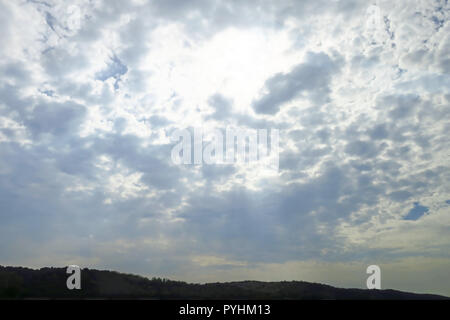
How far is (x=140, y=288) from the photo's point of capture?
40906 mm

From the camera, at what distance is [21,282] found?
119 feet

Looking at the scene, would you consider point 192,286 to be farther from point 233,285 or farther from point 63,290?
point 63,290

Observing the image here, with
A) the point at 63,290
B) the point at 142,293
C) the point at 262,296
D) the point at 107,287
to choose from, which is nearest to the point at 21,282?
the point at 63,290

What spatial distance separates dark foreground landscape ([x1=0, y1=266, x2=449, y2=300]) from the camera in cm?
3419

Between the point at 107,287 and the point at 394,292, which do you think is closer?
the point at 107,287

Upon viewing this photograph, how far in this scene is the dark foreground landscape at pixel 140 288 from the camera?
34188mm
